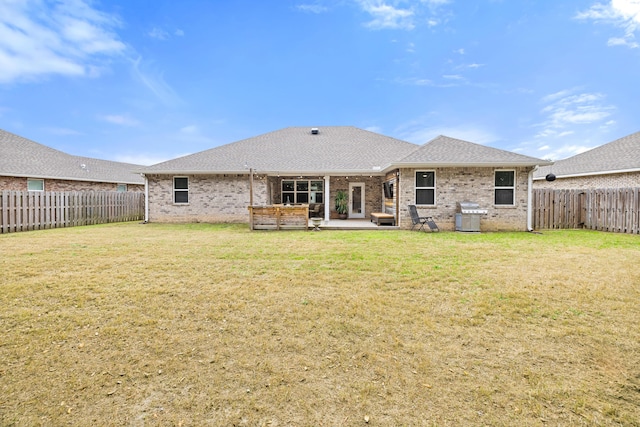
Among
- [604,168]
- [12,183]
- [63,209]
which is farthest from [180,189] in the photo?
[604,168]

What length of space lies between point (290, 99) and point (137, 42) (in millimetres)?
13162

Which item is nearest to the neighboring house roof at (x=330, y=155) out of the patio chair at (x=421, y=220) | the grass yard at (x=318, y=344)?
the patio chair at (x=421, y=220)

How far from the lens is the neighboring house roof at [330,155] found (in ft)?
41.5

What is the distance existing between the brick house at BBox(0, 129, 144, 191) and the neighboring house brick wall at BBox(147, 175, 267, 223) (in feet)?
8.47

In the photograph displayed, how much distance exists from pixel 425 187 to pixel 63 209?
55.6ft

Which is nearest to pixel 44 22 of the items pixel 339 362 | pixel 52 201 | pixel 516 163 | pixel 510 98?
pixel 52 201

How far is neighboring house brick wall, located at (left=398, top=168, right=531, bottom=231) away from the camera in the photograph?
1272 cm

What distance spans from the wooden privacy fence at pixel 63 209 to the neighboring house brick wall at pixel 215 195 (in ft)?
10.4

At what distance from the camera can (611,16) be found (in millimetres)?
13516

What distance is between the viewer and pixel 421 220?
42.1 feet

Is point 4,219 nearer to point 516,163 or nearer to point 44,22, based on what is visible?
point 44,22

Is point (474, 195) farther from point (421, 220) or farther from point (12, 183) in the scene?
point (12, 183)

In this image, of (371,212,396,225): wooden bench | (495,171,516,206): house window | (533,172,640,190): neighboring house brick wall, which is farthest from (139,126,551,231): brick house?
(533,172,640,190): neighboring house brick wall

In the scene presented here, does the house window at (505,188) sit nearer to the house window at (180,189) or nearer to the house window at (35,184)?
the house window at (180,189)
